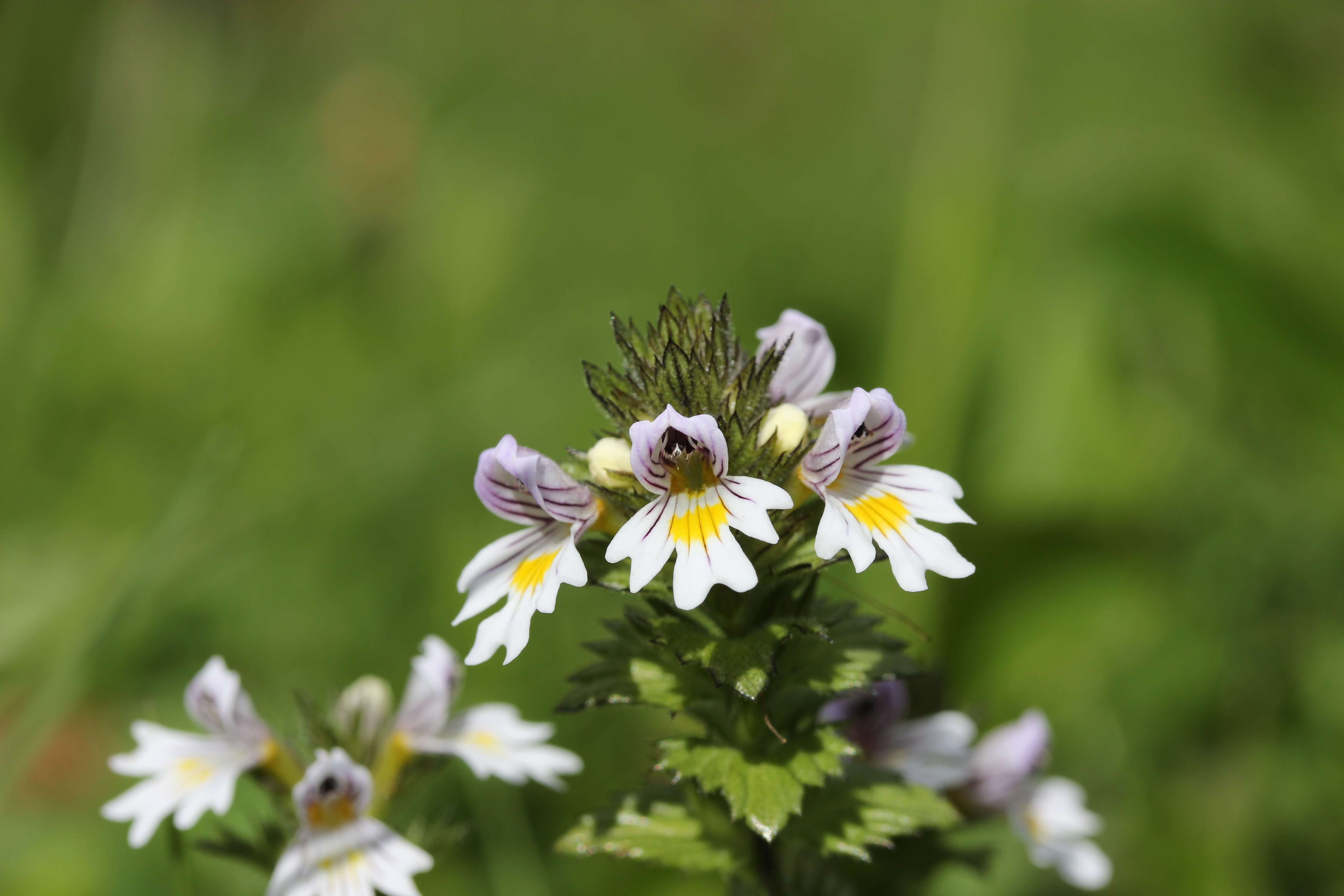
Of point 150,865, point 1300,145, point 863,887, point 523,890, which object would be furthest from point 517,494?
point 1300,145

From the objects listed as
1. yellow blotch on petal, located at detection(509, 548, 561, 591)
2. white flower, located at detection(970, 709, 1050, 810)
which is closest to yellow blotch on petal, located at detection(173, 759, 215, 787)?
yellow blotch on petal, located at detection(509, 548, 561, 591)

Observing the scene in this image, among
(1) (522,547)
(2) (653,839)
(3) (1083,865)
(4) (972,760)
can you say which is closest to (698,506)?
(1) (522,547)

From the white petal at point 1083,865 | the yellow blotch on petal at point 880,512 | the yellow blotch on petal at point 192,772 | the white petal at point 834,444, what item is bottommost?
the yellow blotch on petal at point 192,772

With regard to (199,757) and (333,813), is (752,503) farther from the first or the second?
(199,757)

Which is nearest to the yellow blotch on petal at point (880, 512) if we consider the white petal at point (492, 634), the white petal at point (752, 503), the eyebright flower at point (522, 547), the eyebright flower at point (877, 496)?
the eyebright flower at point (877, 496)

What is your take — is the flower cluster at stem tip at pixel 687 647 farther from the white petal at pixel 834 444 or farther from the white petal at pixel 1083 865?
the white petal at pixel 1083 865
